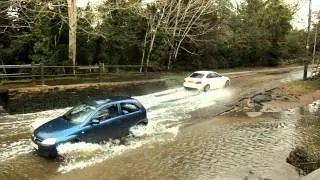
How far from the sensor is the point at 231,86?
30953 mm

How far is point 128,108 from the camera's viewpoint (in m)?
15.8

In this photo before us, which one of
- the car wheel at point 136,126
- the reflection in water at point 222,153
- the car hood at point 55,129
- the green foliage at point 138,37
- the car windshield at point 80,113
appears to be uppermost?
the green foliage at point 138,37

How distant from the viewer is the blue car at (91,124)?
1316 cm

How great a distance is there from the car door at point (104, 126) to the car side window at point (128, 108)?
0.33m

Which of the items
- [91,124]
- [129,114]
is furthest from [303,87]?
[91,124]

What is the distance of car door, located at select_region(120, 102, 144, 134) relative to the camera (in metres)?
15.4

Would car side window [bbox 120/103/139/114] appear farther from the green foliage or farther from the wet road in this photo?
the green foliage

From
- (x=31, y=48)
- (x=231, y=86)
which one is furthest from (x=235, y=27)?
(x=31, y=48)

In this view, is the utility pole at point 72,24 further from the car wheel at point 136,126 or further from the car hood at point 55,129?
the car hood at point 55,129

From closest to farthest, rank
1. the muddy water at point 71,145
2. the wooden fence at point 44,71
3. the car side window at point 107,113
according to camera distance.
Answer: the muddy water at point 71,145 < the car side window at point 107,113 < the wooden fence at point 44,71

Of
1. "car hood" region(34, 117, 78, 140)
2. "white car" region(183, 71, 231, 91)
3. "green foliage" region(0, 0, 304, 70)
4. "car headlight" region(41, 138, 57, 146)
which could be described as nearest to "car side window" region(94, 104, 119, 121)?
"car hood" region(34, 117, 78, 140)

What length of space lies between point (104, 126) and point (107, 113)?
1.67 feet

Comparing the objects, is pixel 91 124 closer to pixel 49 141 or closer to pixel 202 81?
pixel 49 141

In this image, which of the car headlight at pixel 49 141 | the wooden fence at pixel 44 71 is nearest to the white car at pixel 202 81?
the wooden fence at pixel 44 71
